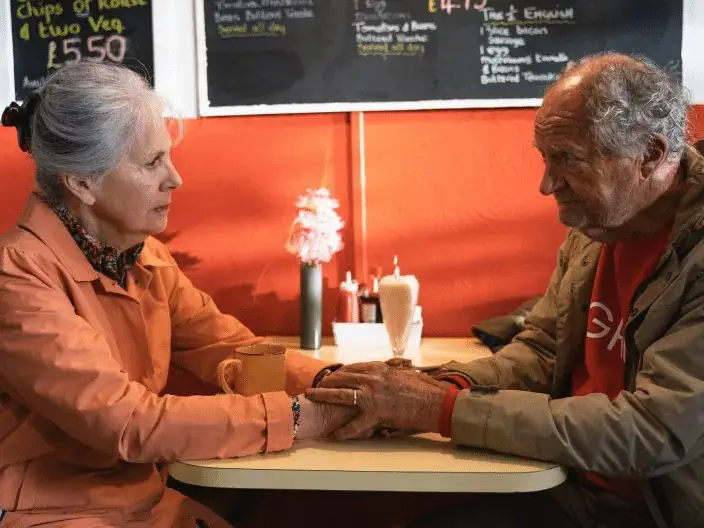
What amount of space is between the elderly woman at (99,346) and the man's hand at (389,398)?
0.03 metres

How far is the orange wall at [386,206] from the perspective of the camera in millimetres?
2654

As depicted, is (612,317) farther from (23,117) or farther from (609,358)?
(23,117)

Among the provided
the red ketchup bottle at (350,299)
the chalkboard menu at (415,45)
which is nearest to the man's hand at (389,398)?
the red ketchup bottle at (350,299)

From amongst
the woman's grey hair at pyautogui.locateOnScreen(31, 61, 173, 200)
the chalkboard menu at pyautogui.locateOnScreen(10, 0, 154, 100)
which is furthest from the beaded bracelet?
the chalkboard menu at pyautogui.locateOnScreen(10, 0, 154, 100)

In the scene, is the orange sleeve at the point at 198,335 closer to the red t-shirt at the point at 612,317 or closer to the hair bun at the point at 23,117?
the hair bun at the point at 23,117

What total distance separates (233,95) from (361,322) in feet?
2.86

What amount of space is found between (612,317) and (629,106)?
0.49 meters

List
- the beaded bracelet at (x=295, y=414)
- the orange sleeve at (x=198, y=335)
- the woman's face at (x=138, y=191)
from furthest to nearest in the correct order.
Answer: the orange sleeve at (x=198, y=335) → the woman's face at (x=138, y=191) → the beaded bracelet at (x=295, y=414)

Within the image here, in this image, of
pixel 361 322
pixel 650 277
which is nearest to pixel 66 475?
pixel 361 322

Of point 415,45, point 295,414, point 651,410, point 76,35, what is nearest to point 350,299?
point 415,45

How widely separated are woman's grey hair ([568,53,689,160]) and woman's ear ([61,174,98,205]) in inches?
43.1

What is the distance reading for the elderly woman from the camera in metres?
1.52

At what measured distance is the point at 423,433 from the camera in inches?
65.4

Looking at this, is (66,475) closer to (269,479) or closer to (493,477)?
(269,479)
